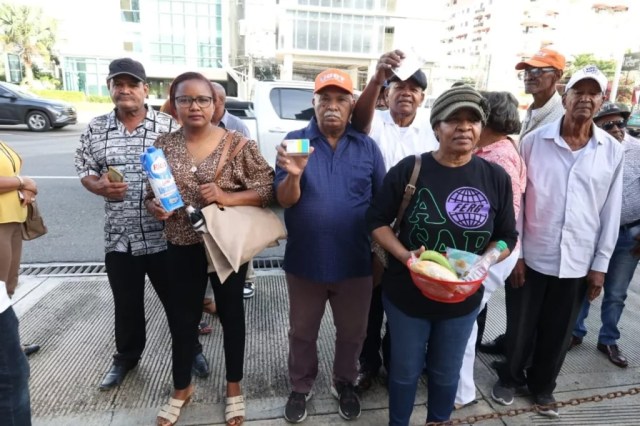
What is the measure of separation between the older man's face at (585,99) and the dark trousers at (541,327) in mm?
969

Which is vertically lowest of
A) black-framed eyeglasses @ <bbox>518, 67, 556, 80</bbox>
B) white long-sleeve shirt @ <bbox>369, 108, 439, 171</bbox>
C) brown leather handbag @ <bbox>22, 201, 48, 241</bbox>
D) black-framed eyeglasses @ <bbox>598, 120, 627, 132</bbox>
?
brown leather handbag @ <bbox>22, 201, 48, 241</bbox>

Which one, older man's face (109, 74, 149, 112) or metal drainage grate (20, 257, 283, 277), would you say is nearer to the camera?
older man's face (109, 74, 149, 112)

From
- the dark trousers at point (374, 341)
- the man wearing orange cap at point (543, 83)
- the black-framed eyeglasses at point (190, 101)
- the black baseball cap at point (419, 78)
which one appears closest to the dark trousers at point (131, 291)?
the black-framed eyeglasses at point (190, 101)

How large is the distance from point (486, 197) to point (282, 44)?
131 ft

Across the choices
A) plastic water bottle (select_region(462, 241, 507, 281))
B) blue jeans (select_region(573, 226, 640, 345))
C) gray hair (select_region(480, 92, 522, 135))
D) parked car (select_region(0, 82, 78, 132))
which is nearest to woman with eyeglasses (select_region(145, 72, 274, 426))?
plastic water bottle (select_region(462, 241, 507, 281))

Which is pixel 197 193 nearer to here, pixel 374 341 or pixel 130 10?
pixel 374 341

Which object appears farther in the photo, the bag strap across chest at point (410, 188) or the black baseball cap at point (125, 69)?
the black baseball cap at point (125, 69)

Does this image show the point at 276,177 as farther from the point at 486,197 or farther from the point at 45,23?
the point at 45,23

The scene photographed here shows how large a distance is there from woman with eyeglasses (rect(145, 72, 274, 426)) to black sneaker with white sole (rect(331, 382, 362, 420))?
0.62 metres

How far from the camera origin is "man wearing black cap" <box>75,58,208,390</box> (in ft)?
7.75

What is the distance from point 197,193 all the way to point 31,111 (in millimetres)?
15966

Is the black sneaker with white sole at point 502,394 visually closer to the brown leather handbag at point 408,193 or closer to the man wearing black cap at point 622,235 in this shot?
the man wearing black cap at point 622,235

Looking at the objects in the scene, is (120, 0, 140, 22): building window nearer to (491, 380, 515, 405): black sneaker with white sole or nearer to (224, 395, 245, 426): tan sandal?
(224, 395, 245, 426): tan sandal

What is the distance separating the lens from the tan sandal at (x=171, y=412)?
93.3 inches
